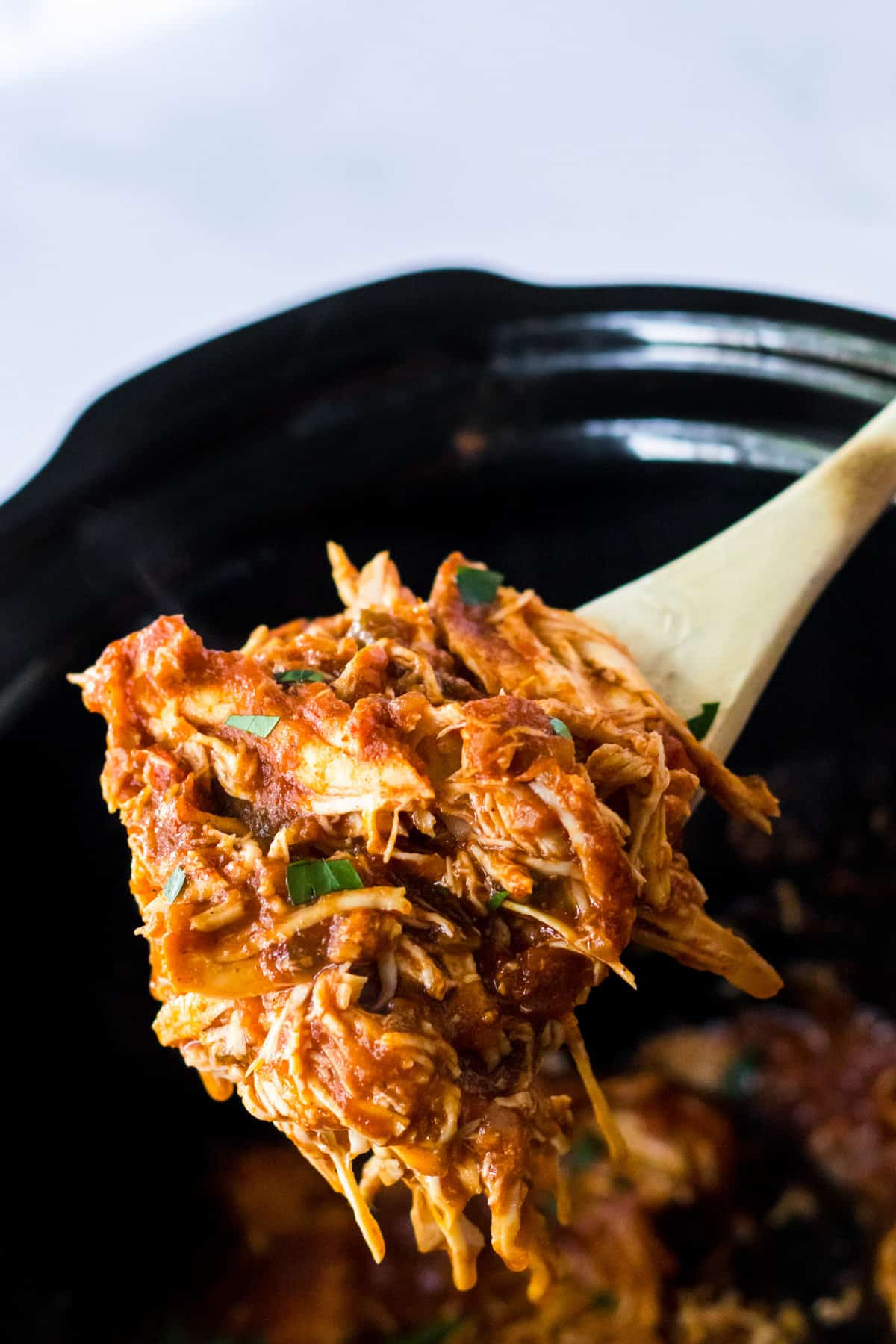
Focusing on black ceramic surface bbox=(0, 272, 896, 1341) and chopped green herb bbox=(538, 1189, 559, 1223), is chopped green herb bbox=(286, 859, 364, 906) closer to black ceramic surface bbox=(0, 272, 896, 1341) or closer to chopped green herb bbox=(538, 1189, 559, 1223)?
black ceramic surface bbox=(0, 272, 896, 1341)

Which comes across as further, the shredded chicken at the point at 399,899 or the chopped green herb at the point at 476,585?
the chopped green herb at the point at 476,585

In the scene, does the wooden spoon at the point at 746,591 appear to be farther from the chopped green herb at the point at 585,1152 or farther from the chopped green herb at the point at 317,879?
the chopped green herb at the point at 585,1152

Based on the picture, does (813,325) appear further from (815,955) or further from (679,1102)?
Result: (679,1102)

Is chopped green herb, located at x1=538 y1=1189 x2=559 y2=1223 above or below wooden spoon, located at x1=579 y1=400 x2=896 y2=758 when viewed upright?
below

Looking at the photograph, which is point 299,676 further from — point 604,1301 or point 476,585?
point 604,1301

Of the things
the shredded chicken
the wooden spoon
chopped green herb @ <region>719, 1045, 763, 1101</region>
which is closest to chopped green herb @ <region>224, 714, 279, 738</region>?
the shredded chicken

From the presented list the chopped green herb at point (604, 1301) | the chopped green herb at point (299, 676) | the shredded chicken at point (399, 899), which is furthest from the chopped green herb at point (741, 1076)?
the chopped green herb at point (299, 676)

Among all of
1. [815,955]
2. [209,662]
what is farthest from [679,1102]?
[209,662]
